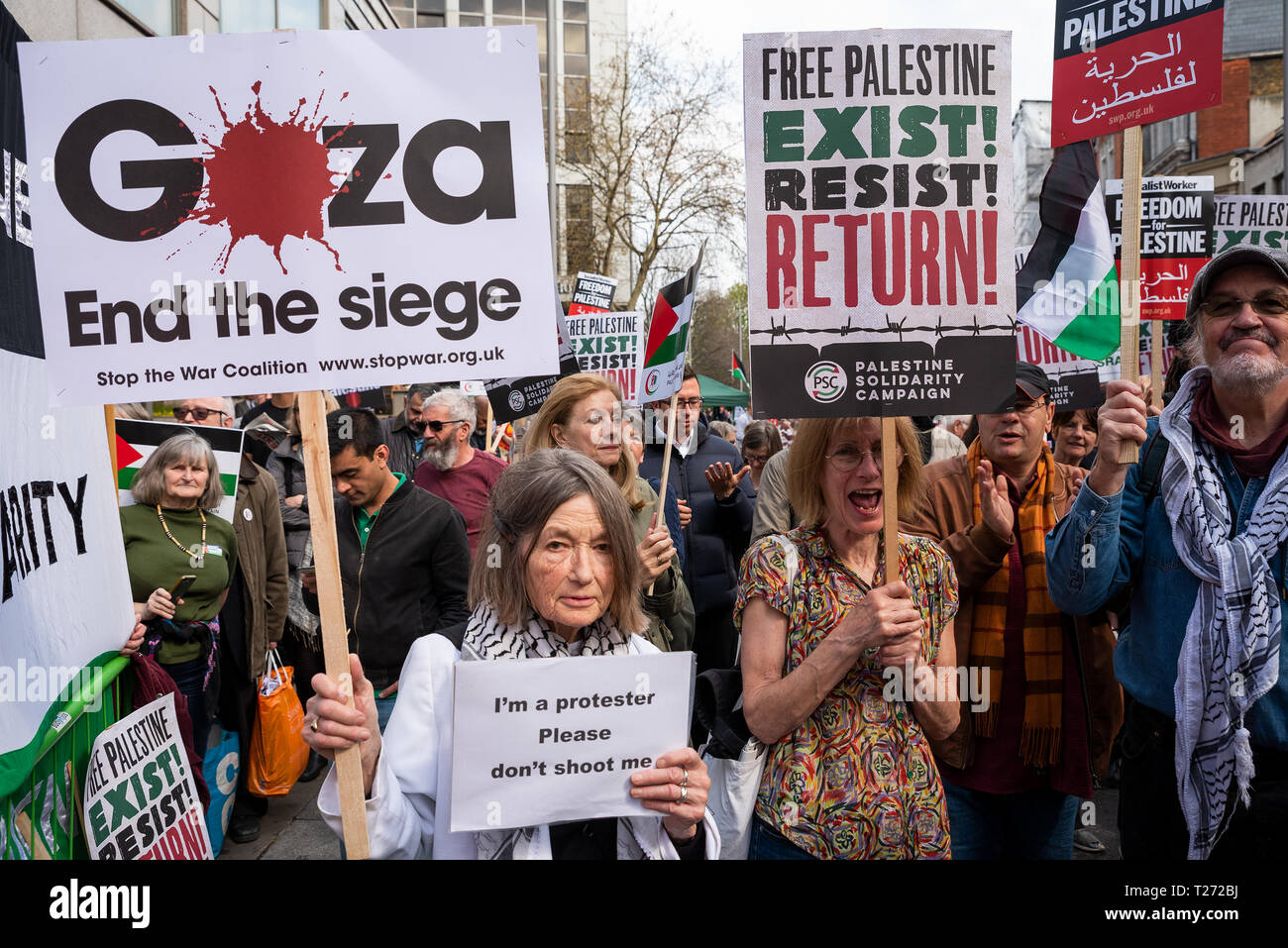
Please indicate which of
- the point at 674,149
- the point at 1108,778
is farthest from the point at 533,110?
the point at 674,149

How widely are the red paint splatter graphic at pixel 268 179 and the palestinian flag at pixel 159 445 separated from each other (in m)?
3.03

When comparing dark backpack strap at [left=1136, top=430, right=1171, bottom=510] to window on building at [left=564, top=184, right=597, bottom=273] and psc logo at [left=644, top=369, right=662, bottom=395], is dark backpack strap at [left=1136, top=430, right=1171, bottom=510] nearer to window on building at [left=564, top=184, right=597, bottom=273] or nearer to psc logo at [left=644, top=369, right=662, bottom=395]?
psc logo at [left=644, top=369, right=662, bottom=395]

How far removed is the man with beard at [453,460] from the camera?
5.77 meters

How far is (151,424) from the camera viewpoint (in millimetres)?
4969

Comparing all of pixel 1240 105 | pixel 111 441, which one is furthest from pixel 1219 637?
pixel 1240 105

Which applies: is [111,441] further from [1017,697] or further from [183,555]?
[1017,697]

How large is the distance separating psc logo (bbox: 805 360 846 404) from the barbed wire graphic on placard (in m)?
0.09

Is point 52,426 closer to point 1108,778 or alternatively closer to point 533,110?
point 533,110

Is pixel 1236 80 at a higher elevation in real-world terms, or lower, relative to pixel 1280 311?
higher

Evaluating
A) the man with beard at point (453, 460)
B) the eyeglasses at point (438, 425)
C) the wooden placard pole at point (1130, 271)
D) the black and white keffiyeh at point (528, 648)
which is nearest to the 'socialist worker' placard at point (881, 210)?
the wooden placard pole at point (1130, 271)

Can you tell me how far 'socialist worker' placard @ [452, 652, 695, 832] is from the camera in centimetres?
200

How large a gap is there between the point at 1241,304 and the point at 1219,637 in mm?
822
